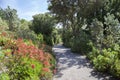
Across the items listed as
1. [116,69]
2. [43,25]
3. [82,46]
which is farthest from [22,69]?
[43,25]

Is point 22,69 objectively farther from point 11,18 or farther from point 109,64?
point 11,18

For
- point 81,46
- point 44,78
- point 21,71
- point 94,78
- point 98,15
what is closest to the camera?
point 21,71

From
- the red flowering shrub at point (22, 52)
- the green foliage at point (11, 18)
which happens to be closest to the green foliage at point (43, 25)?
the green foliage at point (11, 18)

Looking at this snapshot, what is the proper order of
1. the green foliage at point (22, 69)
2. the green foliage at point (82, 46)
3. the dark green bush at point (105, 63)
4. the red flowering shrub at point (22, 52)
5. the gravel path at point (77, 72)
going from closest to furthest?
the green foliage at point (22, 69), the red flowering shrub at point (22, 52), the gravel path at point (77, 72), the dark green bush at point (105, 63), the green foliage at point (82, 46)

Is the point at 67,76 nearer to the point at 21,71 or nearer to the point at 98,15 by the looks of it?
the point at 21,71

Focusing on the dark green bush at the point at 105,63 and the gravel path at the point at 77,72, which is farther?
the dark green bush at the point at 105,63

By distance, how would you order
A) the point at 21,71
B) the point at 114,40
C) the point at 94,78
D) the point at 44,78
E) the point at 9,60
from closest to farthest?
the point at 21,71 < the point at 9,60 < the point at 44,78 < the point at 94,78 < the point at 114,40

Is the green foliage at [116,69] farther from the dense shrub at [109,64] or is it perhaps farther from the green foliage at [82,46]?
the green foliage at [82,46]

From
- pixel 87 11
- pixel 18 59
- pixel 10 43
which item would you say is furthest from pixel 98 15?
pixel 18 59

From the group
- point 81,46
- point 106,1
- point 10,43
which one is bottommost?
point 81,46

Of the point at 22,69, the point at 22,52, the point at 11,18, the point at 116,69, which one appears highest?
the point at 11,18

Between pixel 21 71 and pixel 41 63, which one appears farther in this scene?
pixel 41 63

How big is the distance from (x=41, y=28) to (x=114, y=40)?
523 inches

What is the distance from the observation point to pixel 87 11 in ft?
75.8
